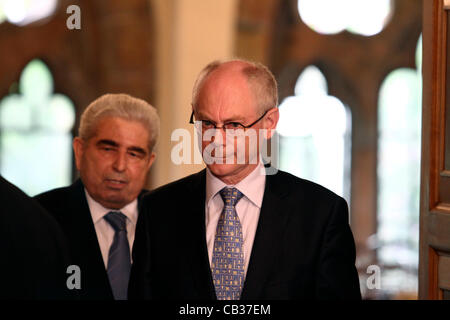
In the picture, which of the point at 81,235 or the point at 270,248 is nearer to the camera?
the point at 270,248

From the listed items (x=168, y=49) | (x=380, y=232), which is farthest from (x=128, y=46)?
(x=380, y=232)

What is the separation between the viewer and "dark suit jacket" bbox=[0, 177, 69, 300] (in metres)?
2.65

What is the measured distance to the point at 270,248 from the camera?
254cm

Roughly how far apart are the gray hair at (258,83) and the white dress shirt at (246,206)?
0.27 meters

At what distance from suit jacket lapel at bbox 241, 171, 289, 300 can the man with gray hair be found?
59 centimetres

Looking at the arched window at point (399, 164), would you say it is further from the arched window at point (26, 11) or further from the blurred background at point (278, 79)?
the arched window at point (26, 11)

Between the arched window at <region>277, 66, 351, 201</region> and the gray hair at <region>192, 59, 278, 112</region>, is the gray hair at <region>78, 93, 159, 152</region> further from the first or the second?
A: the arched window at <region>277, 66, 351, 201</region>

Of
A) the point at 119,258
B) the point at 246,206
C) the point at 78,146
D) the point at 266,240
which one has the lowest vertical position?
the point at 119,258

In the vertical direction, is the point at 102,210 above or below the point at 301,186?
below

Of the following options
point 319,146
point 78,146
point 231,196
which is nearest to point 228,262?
point 231,196

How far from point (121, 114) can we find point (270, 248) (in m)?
0.87

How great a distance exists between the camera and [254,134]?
2547 mm

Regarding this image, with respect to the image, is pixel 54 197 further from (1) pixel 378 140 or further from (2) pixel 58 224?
(1) pixel 378 140

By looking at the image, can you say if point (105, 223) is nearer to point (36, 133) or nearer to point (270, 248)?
point (270, 248)
